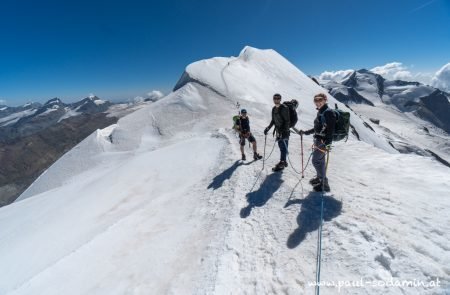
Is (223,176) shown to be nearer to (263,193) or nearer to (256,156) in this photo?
(256,156)

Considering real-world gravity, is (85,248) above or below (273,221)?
below

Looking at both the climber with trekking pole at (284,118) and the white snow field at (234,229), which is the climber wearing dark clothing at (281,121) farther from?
the white snow field at (234,229)

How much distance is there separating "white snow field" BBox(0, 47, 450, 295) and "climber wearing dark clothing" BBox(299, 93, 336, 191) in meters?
0.73

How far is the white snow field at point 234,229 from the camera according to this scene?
6336 mm

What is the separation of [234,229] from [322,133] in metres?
4.41

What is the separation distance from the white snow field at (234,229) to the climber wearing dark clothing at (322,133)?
73 cm

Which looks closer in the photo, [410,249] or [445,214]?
[410,249]

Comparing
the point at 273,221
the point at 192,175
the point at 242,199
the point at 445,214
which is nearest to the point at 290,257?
the point at 273,221

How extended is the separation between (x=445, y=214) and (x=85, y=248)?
37.6ft

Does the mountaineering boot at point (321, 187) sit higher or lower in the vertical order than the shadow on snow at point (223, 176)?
higher

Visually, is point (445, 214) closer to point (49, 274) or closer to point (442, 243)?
point (442, 243)

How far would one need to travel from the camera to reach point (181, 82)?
39375 millimetres

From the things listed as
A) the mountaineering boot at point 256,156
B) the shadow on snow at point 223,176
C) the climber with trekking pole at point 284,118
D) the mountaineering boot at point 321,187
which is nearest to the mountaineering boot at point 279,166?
the climber with trekking pole at point 284,118

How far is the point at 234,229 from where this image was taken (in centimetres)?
831
